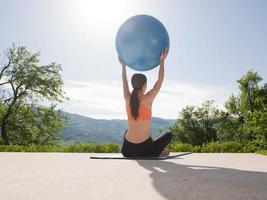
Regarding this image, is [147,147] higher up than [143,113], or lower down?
lower down

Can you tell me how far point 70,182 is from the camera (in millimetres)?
3943

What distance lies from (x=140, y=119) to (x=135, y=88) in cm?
71

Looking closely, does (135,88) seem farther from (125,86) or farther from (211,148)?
(211,148)

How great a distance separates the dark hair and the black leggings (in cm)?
62

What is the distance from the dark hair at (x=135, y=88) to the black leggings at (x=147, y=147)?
2.03 ft

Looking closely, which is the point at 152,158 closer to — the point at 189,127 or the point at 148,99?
the point at 148,99

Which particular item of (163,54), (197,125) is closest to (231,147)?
(163,54)

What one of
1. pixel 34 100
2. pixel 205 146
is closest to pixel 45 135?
pixel 34 100

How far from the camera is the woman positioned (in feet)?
26.3

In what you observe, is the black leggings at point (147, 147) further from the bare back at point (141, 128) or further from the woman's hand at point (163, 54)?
the woman's hand at point (163, 54)

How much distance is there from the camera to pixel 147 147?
813 centimetres

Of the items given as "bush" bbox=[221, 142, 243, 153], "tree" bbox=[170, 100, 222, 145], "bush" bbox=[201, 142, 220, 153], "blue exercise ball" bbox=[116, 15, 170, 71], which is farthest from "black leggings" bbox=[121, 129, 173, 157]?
"tree" bbox=[170, 100, 222, 145]

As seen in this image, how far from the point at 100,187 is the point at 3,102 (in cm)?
3235

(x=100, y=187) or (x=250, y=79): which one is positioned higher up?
(x=250, y=79)
